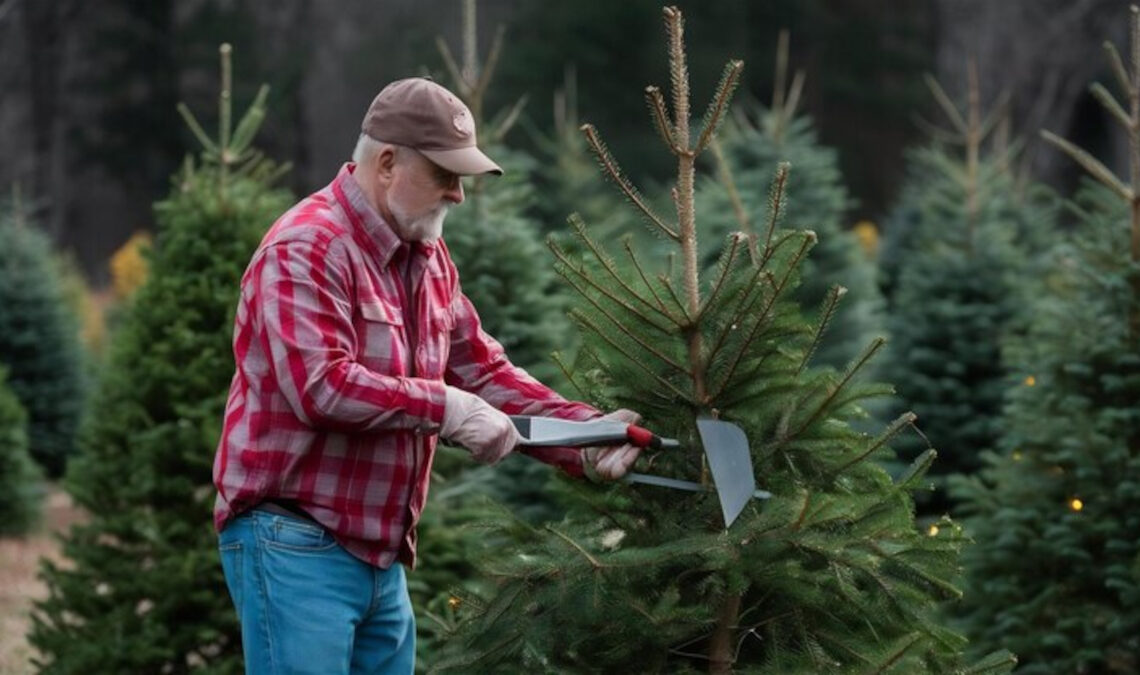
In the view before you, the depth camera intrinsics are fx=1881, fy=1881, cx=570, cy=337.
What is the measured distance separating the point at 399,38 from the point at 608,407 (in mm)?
25586

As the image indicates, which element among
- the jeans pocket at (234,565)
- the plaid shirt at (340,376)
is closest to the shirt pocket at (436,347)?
the plaid shirt at (340,376)

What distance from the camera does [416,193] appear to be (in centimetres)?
377

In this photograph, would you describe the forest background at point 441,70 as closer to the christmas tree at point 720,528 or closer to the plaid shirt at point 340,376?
the christmas tree at point 720,528

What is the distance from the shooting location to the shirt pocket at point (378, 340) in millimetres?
3748

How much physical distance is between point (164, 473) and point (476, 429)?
2851 mm

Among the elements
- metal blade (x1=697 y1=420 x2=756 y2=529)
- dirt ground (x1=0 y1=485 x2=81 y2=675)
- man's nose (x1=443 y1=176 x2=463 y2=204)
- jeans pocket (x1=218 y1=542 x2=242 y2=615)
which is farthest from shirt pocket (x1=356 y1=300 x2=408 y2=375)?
dirt ground (x1=0 y1=485 x2=81 y2=675)

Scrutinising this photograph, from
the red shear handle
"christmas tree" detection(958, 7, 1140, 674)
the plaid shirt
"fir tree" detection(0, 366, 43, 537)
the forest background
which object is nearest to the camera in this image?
the plaid shirt

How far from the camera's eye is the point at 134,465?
625cm

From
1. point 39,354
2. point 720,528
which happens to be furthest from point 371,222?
point 39,354

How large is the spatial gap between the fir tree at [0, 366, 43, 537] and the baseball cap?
842 centimetres

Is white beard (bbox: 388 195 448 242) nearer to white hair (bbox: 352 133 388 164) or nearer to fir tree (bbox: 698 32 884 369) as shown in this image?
white hair (bbox: 352 133 388 164)

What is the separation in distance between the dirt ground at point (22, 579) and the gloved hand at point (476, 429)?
13.1 feet

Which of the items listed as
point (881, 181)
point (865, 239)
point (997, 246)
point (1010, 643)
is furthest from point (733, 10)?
point (1010, 643)

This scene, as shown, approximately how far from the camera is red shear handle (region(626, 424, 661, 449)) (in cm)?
384
